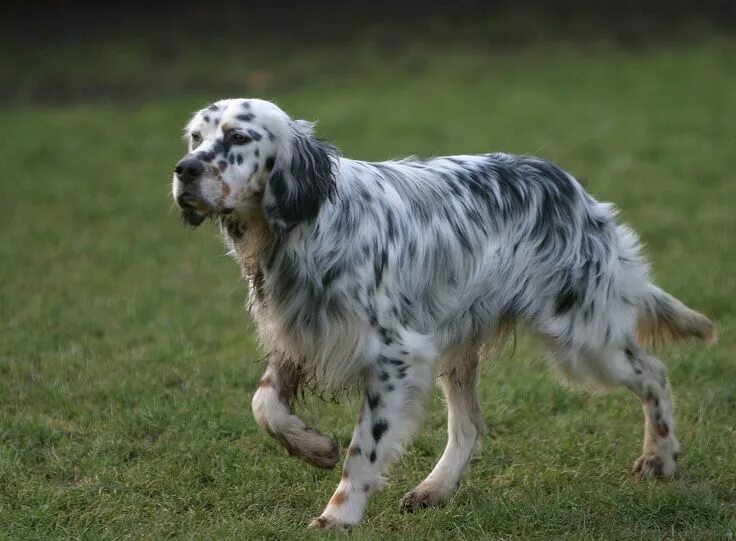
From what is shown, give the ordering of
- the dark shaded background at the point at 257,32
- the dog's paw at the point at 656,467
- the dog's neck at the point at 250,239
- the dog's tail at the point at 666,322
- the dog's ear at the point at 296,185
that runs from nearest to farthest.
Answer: the dog's ear at the point at 296,185 → the dog's neck at the point at 250,239 → the dog's paw at the point at 656,467 → the dog's tail at the point at 666,322 → the dark shaded background at the point at 257,32

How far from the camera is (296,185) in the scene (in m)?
4.75

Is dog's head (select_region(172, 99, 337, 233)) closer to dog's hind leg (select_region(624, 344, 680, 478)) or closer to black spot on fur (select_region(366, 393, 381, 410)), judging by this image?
black spot on fur (select_region(366, 393, 381, 410))

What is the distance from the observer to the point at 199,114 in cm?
484

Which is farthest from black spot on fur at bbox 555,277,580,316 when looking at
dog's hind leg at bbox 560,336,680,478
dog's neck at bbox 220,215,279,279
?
dog's neck at bbox 220,215,279,279

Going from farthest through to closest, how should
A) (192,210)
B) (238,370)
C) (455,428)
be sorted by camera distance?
(238,370) < (455,428) < (192,210)

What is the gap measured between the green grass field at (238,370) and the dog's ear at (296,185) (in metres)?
1.22

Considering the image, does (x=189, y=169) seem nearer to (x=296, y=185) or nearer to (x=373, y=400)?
(x=296, y=185)

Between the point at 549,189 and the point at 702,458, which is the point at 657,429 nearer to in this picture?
the point at 702,458

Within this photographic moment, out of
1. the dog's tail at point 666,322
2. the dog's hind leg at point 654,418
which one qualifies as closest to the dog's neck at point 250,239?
the dog's hind leg at point 654,418

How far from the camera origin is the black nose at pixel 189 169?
14.9 feet

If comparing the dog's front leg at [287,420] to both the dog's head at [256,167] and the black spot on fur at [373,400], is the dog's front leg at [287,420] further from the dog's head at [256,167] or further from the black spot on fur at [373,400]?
the dog's head at [256,167]

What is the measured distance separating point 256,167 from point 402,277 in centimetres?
75

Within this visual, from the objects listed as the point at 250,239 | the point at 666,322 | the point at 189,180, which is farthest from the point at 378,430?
the point at 666,322

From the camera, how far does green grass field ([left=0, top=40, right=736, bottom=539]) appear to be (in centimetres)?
508
